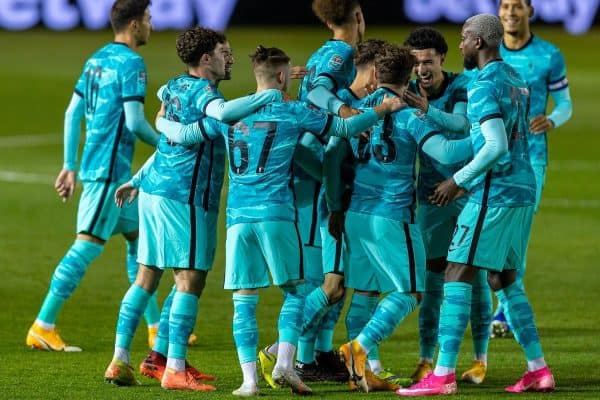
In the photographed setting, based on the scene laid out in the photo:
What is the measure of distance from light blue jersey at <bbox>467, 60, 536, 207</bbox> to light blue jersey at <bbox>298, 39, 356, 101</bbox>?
3.21 feet

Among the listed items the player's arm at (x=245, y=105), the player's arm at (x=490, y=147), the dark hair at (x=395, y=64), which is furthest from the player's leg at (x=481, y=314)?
the player's arm at (x=245, y=105)

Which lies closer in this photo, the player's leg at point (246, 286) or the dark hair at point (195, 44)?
the player's leg at point (246, 286)

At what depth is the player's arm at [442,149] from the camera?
8234 mm

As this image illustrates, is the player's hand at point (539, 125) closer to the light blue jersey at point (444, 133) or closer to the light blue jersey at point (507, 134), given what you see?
the light blue jersey at point (444, 133)

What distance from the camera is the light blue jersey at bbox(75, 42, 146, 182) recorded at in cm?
996

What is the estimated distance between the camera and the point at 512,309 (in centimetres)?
859

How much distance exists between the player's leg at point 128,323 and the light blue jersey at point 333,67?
141 centimetres

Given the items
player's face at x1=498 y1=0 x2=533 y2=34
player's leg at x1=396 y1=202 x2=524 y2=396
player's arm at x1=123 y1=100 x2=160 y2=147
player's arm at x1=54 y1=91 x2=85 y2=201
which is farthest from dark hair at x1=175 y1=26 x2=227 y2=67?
player's face at x1=498 y1=0 x2=533 y2=34

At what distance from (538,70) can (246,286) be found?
3834 millimetres

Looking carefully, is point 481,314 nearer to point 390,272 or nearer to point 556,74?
point 390,272

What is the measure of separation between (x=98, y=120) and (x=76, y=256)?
928 mm

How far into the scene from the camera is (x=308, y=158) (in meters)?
8.77

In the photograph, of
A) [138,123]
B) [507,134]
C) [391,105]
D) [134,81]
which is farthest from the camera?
[134,81]

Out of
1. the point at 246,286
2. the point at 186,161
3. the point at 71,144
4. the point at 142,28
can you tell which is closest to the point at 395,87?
the point at 186,161
